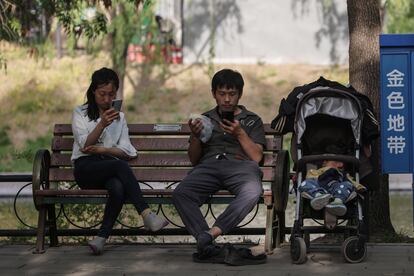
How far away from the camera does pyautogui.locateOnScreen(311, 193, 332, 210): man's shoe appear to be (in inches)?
297

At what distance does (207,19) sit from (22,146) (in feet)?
30.4

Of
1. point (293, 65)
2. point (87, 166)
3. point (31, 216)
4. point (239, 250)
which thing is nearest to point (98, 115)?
point (87, 166)

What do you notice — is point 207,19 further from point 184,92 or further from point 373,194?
point 373,194

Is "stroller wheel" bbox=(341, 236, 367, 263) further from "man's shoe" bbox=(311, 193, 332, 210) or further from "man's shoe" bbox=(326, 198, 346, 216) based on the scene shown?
"man's shoe" bbox=(311, 193, 332, 210)

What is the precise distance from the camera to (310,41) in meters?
34.0

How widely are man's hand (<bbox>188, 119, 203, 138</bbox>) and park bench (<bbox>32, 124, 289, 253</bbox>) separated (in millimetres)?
490

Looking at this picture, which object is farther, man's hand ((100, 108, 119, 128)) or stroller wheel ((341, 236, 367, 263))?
man's hand ((100, 108, 119, 128))

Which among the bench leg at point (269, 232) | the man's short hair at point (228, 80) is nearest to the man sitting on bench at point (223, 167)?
the man's short hair at point (228, 80)

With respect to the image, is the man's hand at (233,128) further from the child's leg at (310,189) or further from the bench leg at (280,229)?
the bench leg at (280,229)

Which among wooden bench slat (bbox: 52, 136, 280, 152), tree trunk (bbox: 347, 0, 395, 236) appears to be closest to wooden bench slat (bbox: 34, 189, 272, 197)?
wooden bench slat (bbox: 52, 136, 280, 152)

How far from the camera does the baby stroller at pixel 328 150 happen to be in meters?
7.61

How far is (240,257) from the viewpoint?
25.1 ft

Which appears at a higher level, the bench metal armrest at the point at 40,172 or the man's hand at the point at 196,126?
the man's hand at the point at 196,126

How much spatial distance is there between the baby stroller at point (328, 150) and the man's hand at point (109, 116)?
1.40m
